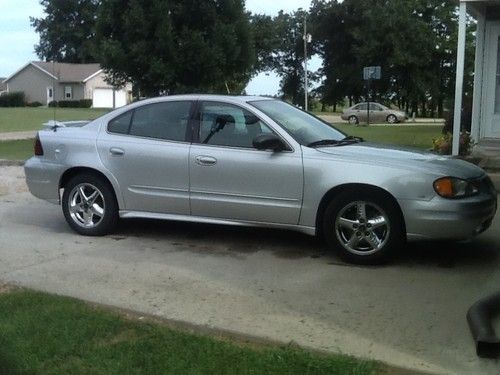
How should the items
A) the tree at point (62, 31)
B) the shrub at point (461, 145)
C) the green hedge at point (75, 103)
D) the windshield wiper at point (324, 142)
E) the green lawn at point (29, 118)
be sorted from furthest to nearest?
the tree at point (62, 31)
the green hedge at point (75, 103)
the green lawn at point (29, 118)
the shrub at point (461, 145)
the windshield wiper at point (324, 142)

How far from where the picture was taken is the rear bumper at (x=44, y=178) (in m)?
7.35

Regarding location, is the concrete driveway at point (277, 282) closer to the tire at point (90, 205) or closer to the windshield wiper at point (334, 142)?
the tire at point (90, 205)

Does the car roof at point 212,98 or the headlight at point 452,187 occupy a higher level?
the car roof at point 212,98

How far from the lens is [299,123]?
22.7 feet

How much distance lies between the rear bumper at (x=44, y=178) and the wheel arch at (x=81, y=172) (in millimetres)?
51

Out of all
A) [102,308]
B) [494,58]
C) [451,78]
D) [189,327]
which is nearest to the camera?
[189,327]

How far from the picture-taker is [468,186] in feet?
19.6

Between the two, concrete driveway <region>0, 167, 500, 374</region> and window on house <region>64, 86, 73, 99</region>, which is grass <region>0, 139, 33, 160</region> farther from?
window on house <region>64, 86, 73, 99</region>

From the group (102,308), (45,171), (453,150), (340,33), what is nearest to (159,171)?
(45,171)

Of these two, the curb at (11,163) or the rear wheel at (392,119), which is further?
the rear wheel at (392,119)

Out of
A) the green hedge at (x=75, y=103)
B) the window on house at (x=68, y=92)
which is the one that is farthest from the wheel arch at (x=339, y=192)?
the window on house at (x=68, y=92)

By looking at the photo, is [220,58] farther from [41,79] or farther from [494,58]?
[41,79]

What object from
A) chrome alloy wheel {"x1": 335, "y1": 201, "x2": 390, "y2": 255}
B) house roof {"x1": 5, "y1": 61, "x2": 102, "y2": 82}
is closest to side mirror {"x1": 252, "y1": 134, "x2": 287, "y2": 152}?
chrome alloy wheel {"x1": 335, "y1": 201, "x2": 390, "y2": 255}

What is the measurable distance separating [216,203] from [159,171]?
28.1 inches
